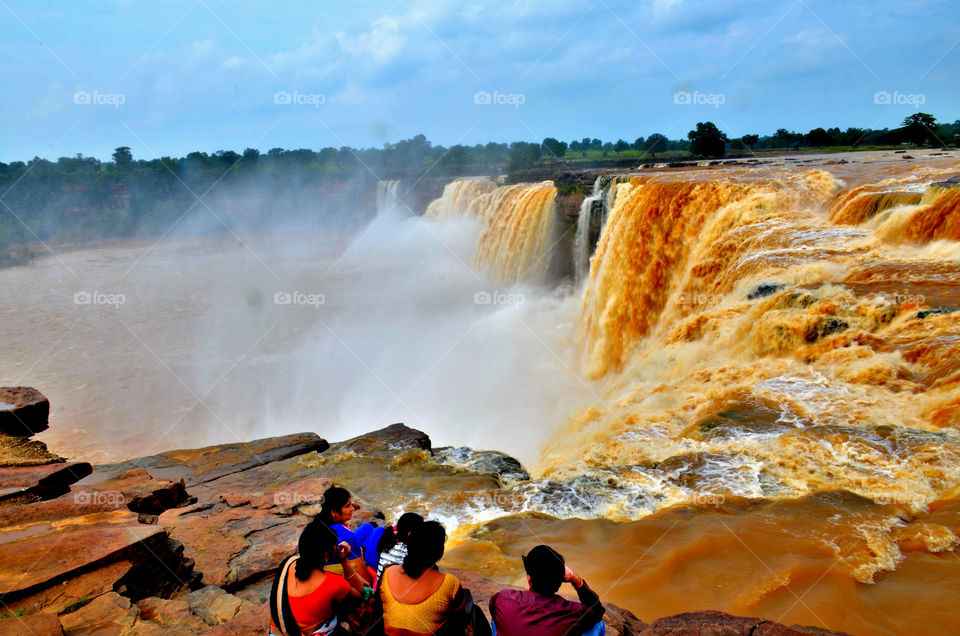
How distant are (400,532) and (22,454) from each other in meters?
6.79

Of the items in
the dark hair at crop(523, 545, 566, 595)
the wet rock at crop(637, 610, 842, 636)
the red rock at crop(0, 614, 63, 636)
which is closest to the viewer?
the dark hair at crop(523, 545, 566, 595)

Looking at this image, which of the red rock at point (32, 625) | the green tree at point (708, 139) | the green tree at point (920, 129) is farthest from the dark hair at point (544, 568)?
the green tree at point (708, 139)

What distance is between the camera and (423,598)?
8.09 ft

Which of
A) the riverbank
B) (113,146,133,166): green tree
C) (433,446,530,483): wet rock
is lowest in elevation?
(433,446,530,483): wet rock

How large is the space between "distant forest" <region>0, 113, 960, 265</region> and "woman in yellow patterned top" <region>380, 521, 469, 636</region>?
3930 centimetres

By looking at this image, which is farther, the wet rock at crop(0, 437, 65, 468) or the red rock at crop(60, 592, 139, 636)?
the wet rock at crop(0, 437, 65, 468)

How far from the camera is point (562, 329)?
17.3 meters

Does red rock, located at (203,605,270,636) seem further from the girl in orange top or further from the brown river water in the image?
the brown river water

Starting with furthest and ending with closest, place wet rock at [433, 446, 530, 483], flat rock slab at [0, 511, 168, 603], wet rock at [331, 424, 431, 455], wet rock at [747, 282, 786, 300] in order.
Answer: wet rock at [331, 424, 431, 455] < wet rock at [747, 282, 786, 300] < wet rock at [433, 446, 530, 483] < flat rock slab at [0, 511, 168, 603]

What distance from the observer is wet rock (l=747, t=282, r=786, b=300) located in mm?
8578

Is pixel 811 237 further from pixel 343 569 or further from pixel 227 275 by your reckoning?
pixel 227 275

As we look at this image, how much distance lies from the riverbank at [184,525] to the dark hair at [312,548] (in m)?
1.13

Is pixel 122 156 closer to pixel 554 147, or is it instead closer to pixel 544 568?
pixel 554 147

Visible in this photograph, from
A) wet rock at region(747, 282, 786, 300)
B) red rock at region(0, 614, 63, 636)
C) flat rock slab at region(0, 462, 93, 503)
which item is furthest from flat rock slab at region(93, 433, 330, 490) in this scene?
wet rock at region(747, 282, 786, 300)
